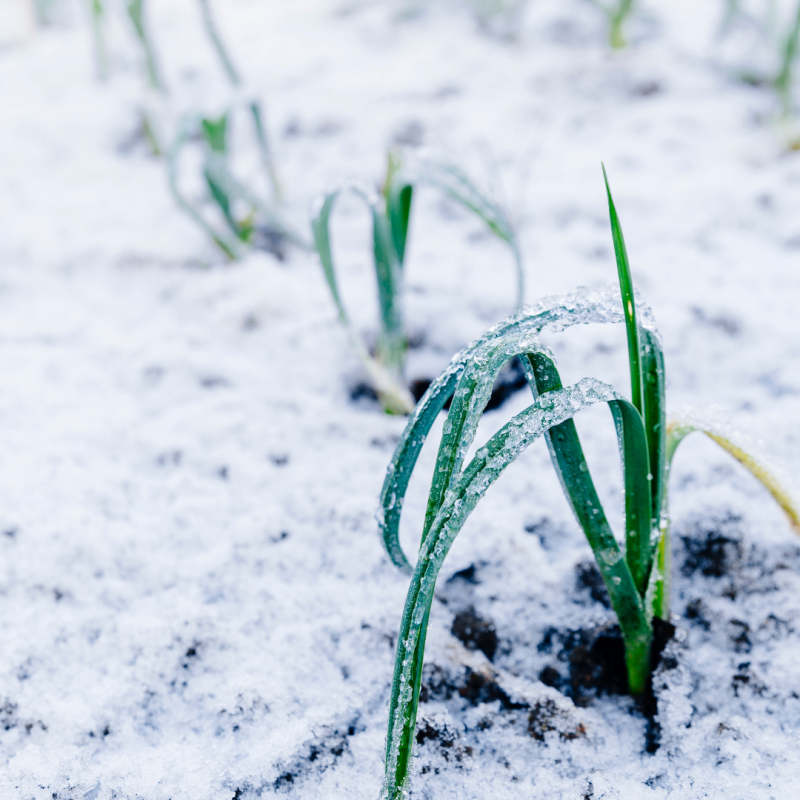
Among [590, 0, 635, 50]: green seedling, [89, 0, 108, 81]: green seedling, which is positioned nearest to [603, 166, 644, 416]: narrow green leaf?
[590, 0, 635, 50]: green seedling

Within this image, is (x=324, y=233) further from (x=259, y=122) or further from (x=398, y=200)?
(x=259, y=122)

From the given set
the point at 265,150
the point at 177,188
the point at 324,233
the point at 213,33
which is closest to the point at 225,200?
the point at 177,188

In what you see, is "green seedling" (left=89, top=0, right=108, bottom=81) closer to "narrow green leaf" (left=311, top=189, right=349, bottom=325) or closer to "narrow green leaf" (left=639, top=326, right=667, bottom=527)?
"narrow green leaf" (left=311, top=189, right=349, bottom=325)

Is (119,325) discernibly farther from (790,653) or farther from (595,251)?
(790,653)

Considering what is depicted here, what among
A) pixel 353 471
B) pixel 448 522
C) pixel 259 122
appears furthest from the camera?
pixel 259 122

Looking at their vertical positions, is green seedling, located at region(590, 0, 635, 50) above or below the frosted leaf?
above

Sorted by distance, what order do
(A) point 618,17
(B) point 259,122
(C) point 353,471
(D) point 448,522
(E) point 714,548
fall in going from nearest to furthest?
1. (D) point 448,522
2. (E) point 714,548
3. (C) point 353,471
4. (B) point 259,122
5. (A) point 618,17

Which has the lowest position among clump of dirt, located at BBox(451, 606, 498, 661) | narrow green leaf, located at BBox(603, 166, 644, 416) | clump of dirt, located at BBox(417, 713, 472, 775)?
clump of dirt, located at BBox(417, 713, 472, 775)
